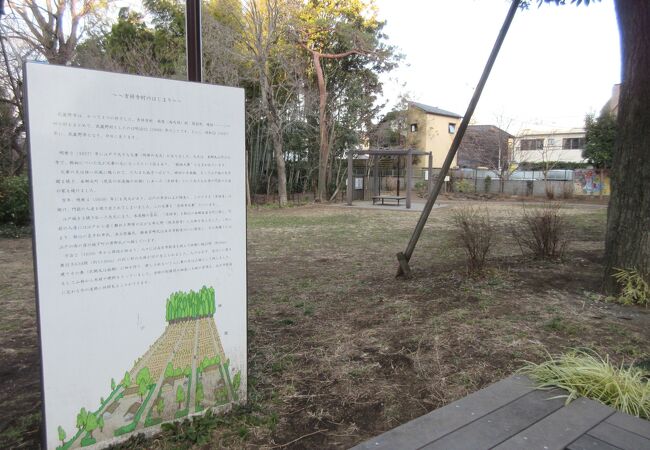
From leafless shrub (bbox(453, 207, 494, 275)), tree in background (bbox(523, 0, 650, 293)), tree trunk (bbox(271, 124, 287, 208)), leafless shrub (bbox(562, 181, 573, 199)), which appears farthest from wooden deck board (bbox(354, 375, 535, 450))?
leafless shrub (bbox(562, 181, 573, 199))

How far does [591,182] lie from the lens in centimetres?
2431

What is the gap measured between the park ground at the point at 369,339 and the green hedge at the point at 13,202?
13.7 feet

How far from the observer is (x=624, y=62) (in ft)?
15.0

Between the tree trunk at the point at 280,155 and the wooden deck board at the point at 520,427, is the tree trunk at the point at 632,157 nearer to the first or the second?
the wooden deck board at the point at 520,427

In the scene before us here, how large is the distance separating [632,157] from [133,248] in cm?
451

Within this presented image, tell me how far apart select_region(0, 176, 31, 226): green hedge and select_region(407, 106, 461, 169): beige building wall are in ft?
77.6

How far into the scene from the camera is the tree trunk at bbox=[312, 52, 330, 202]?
63.1ft

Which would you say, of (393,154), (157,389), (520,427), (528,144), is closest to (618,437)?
(520,427)

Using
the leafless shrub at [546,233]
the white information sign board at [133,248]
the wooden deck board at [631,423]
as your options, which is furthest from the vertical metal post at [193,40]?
the leafless shrub at [546,233]

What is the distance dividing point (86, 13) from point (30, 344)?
15.0 meters

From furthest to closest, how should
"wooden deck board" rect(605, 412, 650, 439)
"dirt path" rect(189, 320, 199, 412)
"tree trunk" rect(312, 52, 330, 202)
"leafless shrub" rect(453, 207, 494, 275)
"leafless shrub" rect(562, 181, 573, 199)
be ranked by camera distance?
"leafless shrub" rect(562, 181, 573, 199) → "tree trunk" rect(312, 52, 330, 202) → "leafless shrub" rect(453, 207, 494, 275) → "dirt path" rect(189, 320, 199, 412) → "wooden deck board" rect(605, 412, 650, 439)

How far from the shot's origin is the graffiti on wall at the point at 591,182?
78.1ft

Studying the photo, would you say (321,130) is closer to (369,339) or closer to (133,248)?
(369,339)

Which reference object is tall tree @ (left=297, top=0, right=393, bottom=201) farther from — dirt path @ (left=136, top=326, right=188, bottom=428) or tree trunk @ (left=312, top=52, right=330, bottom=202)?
dirt path @ (left=136, top=326, right=188, bottom=428)
